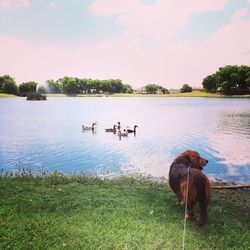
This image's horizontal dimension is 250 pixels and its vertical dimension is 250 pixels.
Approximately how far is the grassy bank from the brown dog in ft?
1.44

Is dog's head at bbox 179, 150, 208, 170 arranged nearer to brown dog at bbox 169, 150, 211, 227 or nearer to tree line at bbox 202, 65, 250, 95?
brown dog at bbox 169, 150, 211, 227

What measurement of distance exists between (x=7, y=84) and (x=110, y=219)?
175 meters

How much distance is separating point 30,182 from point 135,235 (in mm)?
6774

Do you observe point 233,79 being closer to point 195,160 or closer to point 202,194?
point 195,160

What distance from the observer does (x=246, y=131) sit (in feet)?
116

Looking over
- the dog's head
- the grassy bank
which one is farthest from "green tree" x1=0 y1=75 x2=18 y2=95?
the dog's head

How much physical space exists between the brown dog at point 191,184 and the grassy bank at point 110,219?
44cm

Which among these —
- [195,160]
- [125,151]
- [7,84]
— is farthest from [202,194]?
[7,84]

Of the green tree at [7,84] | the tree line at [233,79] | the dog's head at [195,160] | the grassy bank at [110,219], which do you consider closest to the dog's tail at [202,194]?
the grassy bank at [110,219]

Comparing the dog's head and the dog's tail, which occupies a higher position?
the dog's head

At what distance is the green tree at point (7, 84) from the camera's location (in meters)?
170

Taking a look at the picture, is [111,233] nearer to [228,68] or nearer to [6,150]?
[6,150]

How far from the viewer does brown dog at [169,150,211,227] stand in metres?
8.22

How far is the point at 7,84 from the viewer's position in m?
171
